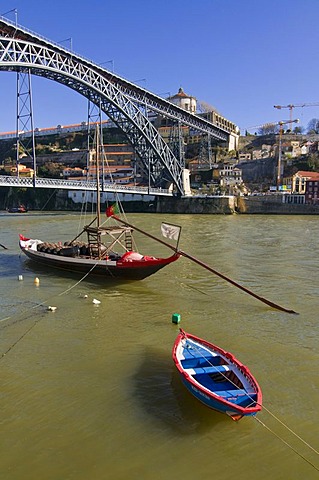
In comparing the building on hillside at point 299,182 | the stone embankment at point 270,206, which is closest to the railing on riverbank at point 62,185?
the stone embankment at point 270,206

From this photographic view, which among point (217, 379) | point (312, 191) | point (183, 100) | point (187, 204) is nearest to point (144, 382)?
point (217, 379)

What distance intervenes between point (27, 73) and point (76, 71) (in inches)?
291

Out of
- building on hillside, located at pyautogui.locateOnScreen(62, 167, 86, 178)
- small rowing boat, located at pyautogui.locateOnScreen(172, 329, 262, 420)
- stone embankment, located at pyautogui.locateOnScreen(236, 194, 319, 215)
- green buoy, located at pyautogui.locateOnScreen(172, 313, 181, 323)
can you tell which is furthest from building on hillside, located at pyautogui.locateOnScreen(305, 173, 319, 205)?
small rowing boat, located at pyautogui.locateOnScreen(172, 329, 262, 420)

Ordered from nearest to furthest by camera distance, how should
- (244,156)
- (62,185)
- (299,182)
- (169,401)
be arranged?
(169,401)
(62,185)
(299,182)
(244,156)

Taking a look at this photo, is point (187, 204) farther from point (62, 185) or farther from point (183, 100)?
point (183, 100)

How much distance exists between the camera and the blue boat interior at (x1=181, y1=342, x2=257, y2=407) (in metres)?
7.19

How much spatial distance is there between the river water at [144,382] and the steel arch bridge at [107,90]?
35.9 metres

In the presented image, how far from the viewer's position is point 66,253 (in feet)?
65.4

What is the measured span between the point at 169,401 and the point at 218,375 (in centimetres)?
114

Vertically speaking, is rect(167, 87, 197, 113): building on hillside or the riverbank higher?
rect(167, 87, 197, 113): building on hillside

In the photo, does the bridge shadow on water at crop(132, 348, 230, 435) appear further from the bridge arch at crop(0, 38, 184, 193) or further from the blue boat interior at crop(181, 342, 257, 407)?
the bridge arch at crop(0, 38, 184, 193)

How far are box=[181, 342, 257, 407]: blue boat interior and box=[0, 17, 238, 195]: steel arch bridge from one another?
1618 inches

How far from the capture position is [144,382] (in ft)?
28.7

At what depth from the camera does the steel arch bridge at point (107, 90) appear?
43531 mm
